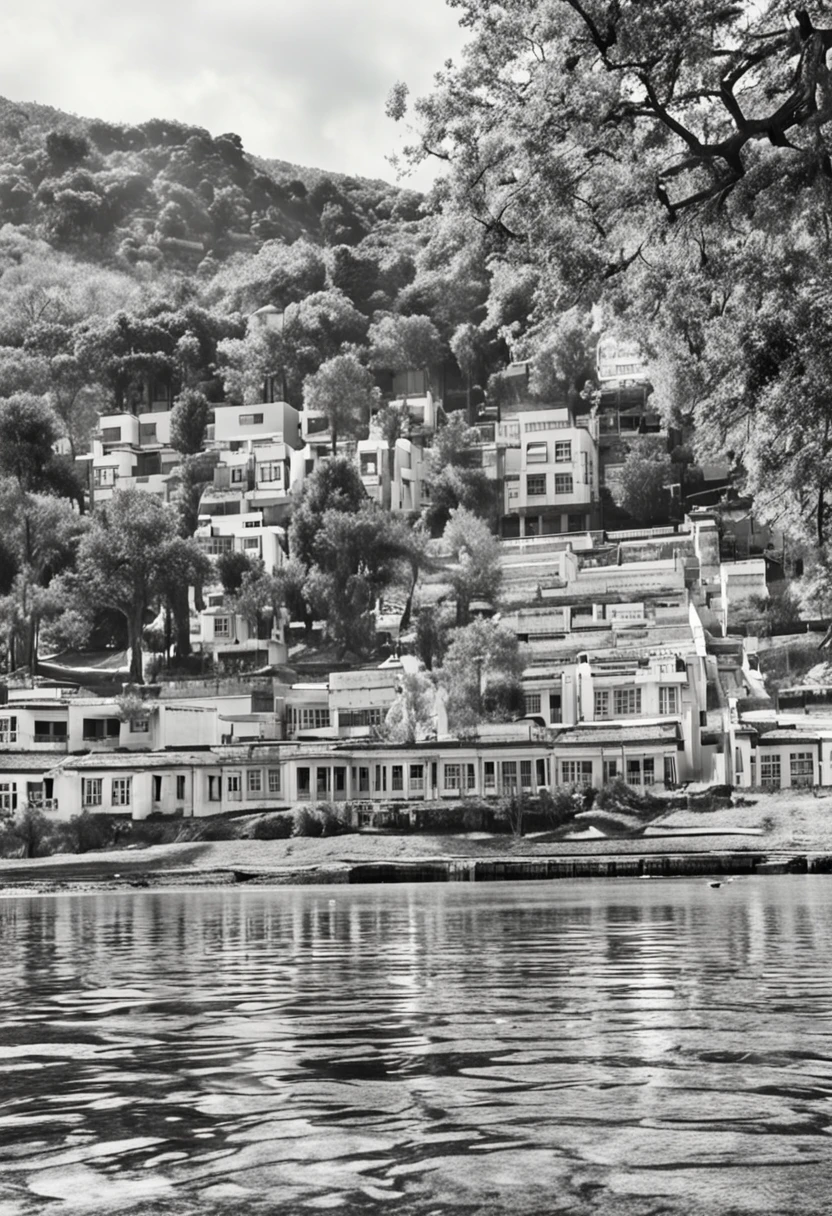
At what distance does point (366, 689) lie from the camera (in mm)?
79062

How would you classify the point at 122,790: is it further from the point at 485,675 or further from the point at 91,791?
the point at 485,675

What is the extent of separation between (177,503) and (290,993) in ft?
333

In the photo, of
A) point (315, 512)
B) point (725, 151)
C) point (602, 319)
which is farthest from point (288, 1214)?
point (315, 512)

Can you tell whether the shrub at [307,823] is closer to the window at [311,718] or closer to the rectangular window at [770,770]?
the window at [311,718]

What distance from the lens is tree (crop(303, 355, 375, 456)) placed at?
113812mm

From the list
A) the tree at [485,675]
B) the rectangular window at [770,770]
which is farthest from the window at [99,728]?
the rectangular window at [770,770]

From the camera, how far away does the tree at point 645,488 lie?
106 m

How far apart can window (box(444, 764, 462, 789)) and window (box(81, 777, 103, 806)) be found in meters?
15.3

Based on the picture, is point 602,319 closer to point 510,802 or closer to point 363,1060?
point 363,1060

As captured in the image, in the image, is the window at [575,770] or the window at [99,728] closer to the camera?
the window at [575,770]

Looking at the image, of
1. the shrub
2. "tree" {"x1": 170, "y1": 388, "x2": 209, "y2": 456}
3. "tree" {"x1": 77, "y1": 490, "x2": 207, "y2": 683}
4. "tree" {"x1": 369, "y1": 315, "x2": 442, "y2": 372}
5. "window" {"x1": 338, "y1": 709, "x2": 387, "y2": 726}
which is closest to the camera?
the shrub

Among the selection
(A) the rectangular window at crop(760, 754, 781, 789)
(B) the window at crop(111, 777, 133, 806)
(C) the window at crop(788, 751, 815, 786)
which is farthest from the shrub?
(C) the window at crop(788, 751, 815, 786)

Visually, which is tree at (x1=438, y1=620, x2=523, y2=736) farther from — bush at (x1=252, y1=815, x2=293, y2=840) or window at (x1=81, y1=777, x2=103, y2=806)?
window at (x1=81, y1=777, x2=103, y2=806)

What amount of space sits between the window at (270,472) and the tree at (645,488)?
80.2 ft
